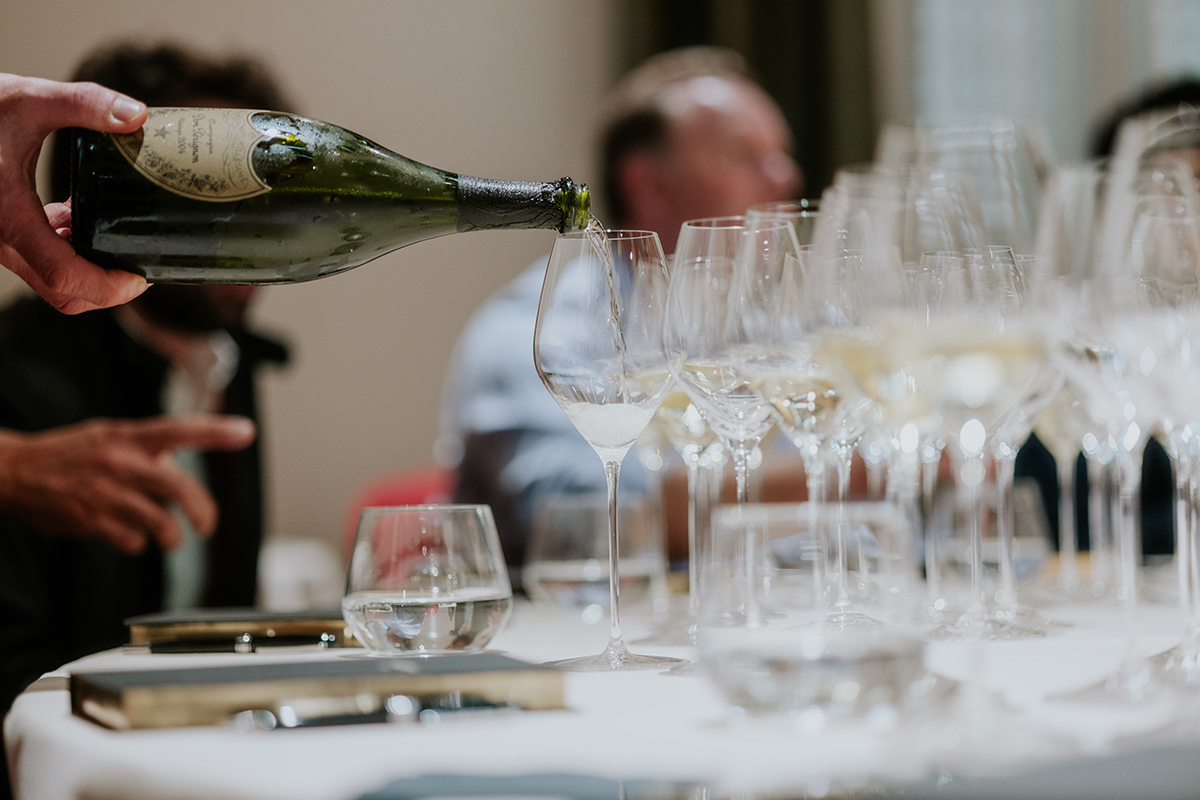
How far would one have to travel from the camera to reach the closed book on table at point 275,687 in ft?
1.75

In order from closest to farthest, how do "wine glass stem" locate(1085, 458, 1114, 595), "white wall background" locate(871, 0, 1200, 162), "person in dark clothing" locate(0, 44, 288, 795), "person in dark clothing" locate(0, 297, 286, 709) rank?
"wine glass stem" locate(1085, 458, 1114, 595), "person in dark clothing" locate(0, 44, 288, 795), "person in dark clothing" locate(0, 297, 286, 709), "white wall background" locate(871, 0, 1200, 162)

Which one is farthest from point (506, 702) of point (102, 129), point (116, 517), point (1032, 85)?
point (1032, 85)

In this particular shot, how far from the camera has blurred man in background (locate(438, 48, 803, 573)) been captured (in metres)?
1.99

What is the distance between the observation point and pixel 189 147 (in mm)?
772

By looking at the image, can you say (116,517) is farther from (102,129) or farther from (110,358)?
(102,129)

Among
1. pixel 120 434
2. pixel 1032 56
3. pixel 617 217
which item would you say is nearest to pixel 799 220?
pixel 120 434

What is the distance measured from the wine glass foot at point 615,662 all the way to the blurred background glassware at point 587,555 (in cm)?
39

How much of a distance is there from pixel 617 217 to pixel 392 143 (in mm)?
1078

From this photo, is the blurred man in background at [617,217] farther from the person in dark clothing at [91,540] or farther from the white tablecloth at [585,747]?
the white tablecloth at [585,747]

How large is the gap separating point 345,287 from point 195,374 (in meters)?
1.26

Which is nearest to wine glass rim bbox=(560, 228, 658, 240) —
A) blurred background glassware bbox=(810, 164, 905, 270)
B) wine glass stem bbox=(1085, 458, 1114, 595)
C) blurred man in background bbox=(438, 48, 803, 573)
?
blurred background glassware bbox=(810, 164, 905, 270)

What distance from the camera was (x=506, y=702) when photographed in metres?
0.57

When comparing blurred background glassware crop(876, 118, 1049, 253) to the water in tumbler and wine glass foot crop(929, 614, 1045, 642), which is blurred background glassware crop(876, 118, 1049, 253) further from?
the water in tumbler

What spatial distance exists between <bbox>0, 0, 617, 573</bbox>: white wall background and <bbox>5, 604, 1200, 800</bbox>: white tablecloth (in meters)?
2.74
